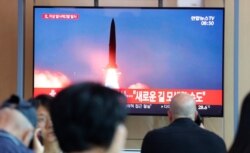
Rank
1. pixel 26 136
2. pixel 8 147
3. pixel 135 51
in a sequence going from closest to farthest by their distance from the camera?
1. pixel 8 147
2. pixel 26 136
3. pixel 135 51

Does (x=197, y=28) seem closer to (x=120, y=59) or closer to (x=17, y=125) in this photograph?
(x=120, y=59)

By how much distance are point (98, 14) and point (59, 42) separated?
43 centimetres

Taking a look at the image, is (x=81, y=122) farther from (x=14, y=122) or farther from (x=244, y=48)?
(x=244, y=48)

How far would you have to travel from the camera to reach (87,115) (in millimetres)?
1277

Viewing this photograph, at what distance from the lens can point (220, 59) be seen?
498 cm

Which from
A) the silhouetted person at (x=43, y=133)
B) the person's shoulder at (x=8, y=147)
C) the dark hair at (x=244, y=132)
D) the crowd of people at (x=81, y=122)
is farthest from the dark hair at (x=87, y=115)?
the silhouetted person at (x=43, y=133)

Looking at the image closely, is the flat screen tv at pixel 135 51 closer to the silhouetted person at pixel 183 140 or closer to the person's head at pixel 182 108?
the person's head at pixel 182 108

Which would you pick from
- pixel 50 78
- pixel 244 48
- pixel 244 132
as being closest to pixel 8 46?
pixel 50 78

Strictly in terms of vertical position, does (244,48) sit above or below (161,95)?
above

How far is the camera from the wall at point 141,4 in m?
5.16

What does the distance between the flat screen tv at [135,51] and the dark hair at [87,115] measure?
3686mm

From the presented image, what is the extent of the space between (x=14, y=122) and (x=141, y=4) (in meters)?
2.98

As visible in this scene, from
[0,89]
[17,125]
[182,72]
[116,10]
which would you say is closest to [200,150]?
[17,125]

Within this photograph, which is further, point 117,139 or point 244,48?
point 244,48
